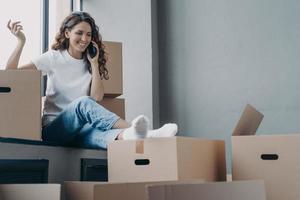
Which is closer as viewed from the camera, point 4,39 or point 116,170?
A: point 116,170

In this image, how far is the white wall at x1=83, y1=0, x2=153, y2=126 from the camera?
313cm

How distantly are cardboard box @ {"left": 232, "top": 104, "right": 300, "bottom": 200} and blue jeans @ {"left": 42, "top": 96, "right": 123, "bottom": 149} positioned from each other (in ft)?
1.63

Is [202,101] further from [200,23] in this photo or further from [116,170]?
[116,170]

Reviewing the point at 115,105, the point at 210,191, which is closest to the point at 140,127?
the point at 210,191

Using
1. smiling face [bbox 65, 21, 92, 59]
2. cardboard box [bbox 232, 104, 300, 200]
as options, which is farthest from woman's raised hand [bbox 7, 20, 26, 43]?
cardboard box [bbox 232, 104, 300, 200]

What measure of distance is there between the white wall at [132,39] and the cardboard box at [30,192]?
1.71 meters

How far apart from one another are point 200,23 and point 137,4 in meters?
0.43

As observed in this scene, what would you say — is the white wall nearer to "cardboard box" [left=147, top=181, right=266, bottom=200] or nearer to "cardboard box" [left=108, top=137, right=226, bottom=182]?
"cardboard box" [left=108, top=137, right=226, bottom=182]

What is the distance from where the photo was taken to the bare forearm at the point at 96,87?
2391 millimetres

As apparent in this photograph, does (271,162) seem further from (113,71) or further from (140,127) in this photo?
(113,71)

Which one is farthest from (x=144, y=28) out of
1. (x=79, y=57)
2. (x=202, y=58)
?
(x=79, y=57)

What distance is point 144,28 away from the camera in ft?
10.4

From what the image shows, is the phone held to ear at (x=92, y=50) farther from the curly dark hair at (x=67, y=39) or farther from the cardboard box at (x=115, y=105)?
the cardboard box at (x=115, y=105)

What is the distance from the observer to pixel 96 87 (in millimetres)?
2400
